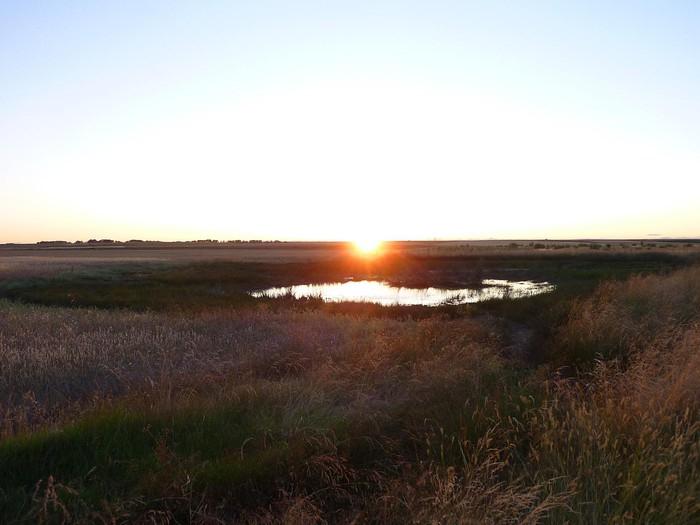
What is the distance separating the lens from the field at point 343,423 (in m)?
3.94

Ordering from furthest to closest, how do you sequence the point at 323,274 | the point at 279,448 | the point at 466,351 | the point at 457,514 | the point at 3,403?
the point at 323,274 < the point at 466,351 < the point at 3,403 < the point at 279,448 < the point at 457,514

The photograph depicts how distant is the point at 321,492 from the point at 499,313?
15256mm

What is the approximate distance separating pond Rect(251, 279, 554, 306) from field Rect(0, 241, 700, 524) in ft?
47.5

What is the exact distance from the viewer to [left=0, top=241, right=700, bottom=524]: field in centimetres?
394

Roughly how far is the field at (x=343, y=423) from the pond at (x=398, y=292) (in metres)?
14.5

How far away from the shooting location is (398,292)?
34.2 meters

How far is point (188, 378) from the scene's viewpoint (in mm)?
8312

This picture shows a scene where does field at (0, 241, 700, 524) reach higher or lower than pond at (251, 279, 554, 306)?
higher

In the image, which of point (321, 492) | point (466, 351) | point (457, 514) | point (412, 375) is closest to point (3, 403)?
point (321, 492)

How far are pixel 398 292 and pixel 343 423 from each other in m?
28.3

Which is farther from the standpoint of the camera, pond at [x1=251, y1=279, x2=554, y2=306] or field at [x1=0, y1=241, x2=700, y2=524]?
pond at [x1=251, y1=279, x2=554, y2=306]

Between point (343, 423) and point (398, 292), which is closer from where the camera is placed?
point (343, 423)

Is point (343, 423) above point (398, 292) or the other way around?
above

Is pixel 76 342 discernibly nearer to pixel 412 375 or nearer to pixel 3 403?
pixel 3 403
